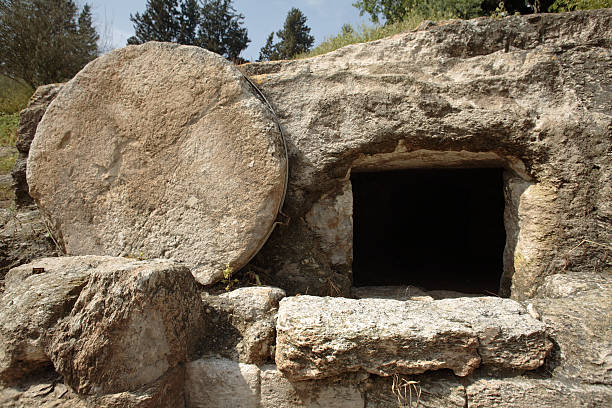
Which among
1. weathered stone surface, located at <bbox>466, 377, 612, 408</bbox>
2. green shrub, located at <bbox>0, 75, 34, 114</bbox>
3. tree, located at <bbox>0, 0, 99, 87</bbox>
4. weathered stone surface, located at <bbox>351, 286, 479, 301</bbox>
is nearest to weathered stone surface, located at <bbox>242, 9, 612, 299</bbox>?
weathered stone surface, located at <bbox>351, 286, 479, 301</bbox>

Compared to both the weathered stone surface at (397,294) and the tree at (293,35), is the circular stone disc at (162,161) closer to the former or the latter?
the weathered stone surface at (397,294)

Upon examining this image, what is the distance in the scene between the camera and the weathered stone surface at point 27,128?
2574 mm

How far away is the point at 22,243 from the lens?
2.36 metres

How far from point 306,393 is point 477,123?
Answer: 5.22 feet

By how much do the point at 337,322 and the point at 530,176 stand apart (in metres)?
1.39

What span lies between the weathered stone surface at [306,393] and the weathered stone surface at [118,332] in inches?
16.8

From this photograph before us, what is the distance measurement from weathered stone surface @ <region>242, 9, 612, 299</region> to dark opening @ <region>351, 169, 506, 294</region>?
1.56m

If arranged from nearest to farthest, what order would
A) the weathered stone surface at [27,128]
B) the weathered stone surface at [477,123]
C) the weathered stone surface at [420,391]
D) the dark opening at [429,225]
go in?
the weathered stone surface at [420,391] < the weathered stone surface at [477,123] < the weathered stone surface at [27,128] < the dark opening at [429,225]

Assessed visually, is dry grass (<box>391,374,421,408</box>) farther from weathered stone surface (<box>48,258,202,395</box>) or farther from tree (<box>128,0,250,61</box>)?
tree (<box>128,0,250,61</box>)

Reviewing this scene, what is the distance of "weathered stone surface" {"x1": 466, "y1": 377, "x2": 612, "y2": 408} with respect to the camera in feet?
4.49

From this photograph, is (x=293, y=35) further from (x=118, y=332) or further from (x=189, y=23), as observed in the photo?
(x=118, y=332)

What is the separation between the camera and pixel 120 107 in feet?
6.86

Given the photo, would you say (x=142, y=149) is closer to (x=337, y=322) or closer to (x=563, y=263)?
(x=337, y=322)

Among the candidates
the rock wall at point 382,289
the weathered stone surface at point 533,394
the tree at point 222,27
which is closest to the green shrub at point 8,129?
the rock wall at point 382,289
